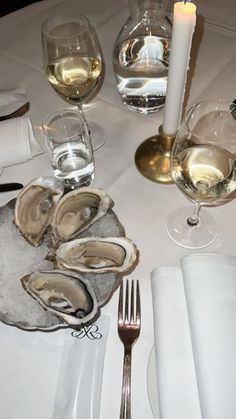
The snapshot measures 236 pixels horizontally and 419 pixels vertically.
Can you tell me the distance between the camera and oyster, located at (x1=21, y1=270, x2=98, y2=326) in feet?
1.77

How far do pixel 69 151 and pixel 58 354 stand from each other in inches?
15.2

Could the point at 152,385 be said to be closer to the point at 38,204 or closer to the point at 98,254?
the point at 98,254

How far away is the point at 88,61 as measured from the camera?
2.77ft

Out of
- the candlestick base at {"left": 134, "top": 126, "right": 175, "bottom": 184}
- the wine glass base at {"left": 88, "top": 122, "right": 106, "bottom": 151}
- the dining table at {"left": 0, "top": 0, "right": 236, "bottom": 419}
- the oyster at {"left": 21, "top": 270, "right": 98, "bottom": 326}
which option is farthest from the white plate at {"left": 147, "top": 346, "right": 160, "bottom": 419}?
the wine glass base at {"left": 88, "top": 122, "right": 106, "bottom": 151}

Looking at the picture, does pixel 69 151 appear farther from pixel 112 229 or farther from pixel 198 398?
pixel 198 398

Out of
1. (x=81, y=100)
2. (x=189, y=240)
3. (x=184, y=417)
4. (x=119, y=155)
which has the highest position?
(x=81, y=100)

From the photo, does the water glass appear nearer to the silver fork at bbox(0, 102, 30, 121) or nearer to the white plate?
the silver fork at bbox(0, 102, 30, 121)

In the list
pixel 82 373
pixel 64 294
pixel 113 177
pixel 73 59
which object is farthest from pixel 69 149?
pixel 82 373

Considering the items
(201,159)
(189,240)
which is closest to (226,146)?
(201,159)

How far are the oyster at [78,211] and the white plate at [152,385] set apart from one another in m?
0.22

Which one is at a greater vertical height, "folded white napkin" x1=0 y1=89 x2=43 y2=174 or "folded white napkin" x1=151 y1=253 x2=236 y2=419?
"folded white napkin" x1=0 y1=89 x2=43 y2=174

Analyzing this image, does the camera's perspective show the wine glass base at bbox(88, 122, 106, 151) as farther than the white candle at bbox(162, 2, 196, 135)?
Yes

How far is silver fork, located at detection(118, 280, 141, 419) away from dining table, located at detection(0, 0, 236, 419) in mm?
15

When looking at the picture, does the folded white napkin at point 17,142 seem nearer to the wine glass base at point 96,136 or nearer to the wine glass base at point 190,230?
the wine glass base at point 96,136
